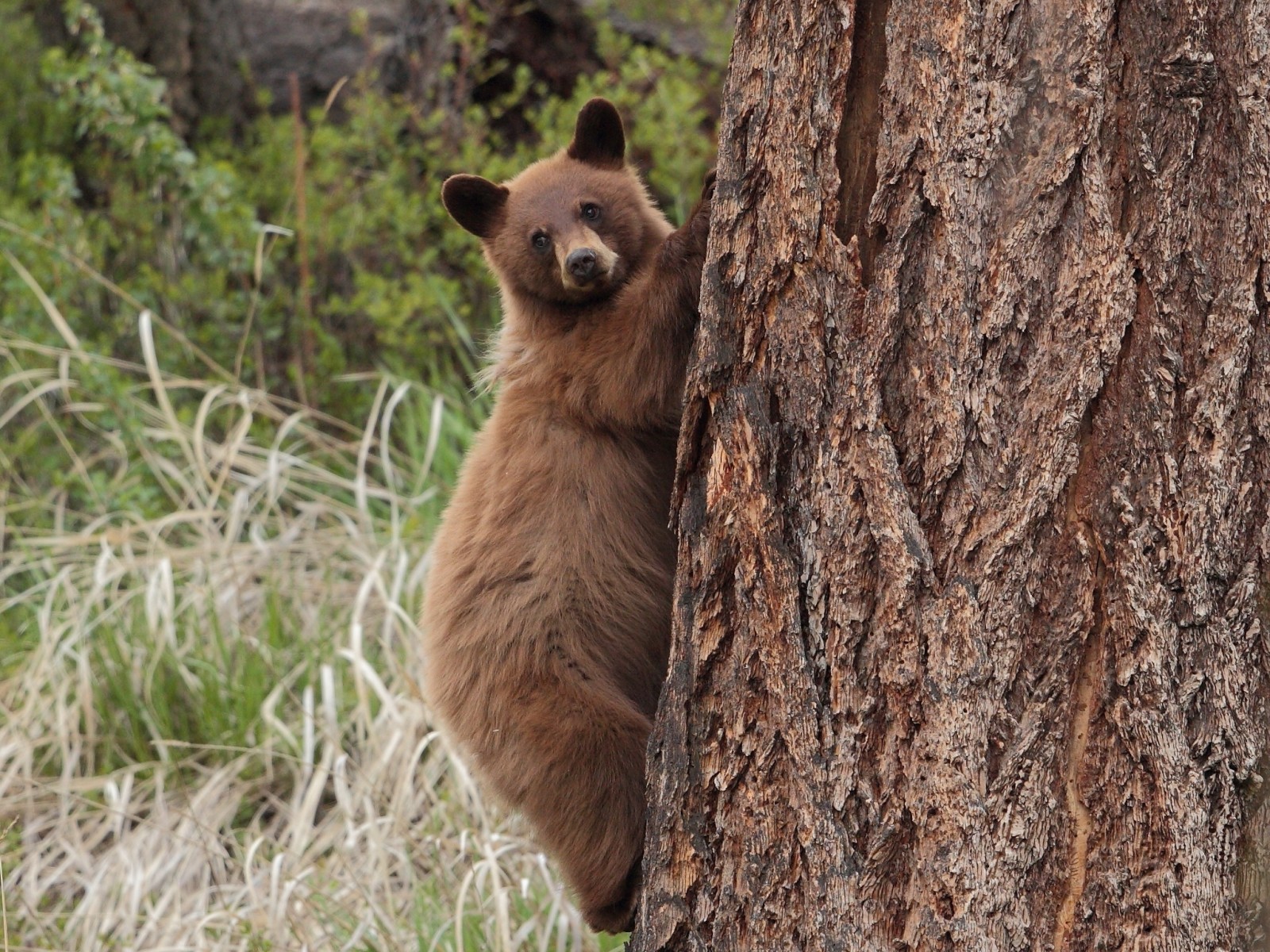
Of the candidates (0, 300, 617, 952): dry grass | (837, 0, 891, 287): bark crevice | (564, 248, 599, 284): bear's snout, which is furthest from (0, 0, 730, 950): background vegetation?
(837, 0, 891, 287): bark crevice

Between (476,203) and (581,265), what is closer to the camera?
(581,265)

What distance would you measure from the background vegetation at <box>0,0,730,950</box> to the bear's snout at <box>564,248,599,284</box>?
178 centimetres

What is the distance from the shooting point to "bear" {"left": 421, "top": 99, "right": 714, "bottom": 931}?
10.2 feet

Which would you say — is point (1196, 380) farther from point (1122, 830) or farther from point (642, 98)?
point (642, 98)

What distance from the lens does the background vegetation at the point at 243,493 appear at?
4.57 metres

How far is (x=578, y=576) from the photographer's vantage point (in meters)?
3.31

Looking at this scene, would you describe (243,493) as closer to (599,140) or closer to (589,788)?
(599,140)

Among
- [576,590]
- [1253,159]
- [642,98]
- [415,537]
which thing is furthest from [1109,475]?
[642,98]

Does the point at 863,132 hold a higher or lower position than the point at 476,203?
higher

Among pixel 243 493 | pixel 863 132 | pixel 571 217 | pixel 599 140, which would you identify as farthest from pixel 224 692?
pixel 863 132

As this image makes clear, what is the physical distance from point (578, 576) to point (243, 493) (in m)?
3.26

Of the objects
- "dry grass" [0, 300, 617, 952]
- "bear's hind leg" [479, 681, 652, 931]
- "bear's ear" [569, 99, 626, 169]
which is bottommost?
"dry grass" [0, 300, 617, 952]

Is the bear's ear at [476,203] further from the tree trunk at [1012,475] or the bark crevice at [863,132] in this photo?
the bark crevice at [863,132]

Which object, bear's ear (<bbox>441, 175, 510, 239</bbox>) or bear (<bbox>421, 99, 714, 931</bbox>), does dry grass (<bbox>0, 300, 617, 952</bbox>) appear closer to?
bear (<bbox>421, 99, 714, 931</bbox>)
